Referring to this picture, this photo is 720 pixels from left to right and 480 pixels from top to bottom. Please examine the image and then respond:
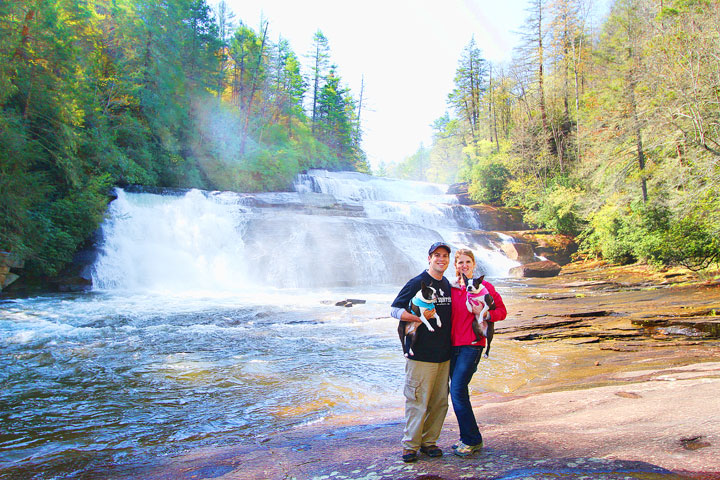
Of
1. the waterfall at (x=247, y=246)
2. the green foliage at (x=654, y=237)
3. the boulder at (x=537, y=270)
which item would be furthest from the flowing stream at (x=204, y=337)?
the green foliage at (x=654, y=237)

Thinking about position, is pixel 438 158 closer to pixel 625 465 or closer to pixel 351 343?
pixel 351 343

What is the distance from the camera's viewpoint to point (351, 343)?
26.9 ft

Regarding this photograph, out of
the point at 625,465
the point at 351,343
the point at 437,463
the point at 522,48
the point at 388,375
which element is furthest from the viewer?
the point at 522,48

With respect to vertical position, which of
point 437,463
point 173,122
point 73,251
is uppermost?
point 173,122

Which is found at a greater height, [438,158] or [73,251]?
[438,158]

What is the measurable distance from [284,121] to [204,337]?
41.0 meters

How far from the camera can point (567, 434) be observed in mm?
3113

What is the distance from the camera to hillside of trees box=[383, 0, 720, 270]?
13891mm

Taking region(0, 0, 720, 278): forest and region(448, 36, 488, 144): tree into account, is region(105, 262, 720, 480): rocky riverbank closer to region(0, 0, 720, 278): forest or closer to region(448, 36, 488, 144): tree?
region(0, 0, 720, 278): forest

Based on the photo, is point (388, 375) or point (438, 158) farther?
point (438, 158)

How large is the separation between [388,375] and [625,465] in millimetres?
3941

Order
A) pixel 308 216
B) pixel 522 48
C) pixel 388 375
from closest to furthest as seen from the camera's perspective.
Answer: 1. pixel 388 375
2. pixel 308 216
3. pixel 522 48

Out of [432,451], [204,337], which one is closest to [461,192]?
[204,337]

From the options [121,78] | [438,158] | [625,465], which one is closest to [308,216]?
[121,78]
